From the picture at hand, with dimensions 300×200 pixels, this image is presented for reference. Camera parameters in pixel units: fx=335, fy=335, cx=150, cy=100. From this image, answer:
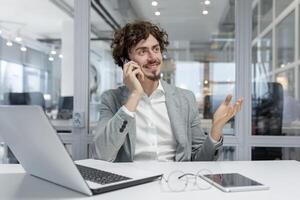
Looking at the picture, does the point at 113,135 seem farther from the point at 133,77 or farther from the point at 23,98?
the point at 23,98

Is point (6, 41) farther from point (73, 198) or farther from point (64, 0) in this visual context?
point (73, 198)

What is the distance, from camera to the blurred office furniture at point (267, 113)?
2336mm

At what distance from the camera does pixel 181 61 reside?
2812 mm

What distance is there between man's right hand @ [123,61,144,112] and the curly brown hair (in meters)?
0.15

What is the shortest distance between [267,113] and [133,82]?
49.4 inches

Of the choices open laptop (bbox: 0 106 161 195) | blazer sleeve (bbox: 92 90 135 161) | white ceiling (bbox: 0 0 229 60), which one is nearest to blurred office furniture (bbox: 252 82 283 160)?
white ceiling (bbox: 0 0 229 60)

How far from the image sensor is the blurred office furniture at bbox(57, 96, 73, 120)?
239cm

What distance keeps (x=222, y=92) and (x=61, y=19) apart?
4.39 ft

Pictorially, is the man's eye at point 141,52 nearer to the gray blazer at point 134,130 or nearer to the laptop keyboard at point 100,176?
the gray blazer at point 134,130

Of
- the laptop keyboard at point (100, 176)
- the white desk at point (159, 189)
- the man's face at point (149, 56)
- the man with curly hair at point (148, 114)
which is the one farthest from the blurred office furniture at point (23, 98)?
the laptop keyboard at point (100, 176)

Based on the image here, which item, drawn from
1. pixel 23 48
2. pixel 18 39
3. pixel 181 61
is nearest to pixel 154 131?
pixel 181 61

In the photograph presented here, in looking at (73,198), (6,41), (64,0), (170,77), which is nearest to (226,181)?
(73,198)

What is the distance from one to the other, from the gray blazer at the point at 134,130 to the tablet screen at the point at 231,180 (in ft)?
1.58

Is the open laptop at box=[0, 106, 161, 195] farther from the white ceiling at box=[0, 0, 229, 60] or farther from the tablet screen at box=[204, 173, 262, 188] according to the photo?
the white ceiling at box=[0, 0, 229, 60]
